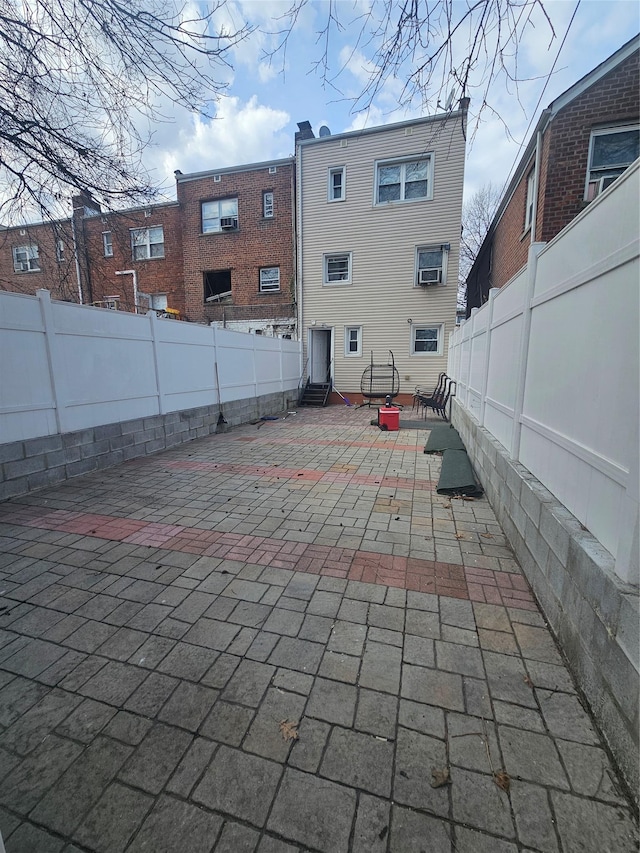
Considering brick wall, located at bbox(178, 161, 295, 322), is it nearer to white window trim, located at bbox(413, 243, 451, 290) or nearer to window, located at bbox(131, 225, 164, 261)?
window, located at bbox(131, 225, 164, 261)

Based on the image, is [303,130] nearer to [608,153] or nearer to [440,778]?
[608,153]

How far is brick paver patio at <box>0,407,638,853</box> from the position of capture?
4.23 ft

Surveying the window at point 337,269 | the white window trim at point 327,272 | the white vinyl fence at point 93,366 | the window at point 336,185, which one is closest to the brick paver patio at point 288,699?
the white vinyl fence at point 93,366

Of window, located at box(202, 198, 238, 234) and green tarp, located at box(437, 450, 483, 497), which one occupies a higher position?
window, located at box(202, 198, 238, 234)

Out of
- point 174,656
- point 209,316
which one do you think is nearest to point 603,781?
point 174,656

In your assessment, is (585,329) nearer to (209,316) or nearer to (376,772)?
(376,772)

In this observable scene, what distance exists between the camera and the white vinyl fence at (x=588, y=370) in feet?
5.00

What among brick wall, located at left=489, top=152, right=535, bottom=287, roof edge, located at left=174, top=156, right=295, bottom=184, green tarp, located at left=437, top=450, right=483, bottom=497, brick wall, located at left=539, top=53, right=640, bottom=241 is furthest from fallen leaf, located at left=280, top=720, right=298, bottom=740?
roof edge, located at left=174, top=156, right=295, bottom=184

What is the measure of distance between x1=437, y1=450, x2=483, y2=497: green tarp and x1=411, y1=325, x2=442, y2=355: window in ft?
27.1

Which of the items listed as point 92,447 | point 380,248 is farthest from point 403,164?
point 92,447

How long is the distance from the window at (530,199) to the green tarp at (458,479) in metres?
6.22

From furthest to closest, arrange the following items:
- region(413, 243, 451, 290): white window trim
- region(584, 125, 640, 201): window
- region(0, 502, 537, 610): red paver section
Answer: region(413, 243, 451, 290): white window trim, region(584, 125, 640, 201): window, region(0, 502, 537, 610): red paver section

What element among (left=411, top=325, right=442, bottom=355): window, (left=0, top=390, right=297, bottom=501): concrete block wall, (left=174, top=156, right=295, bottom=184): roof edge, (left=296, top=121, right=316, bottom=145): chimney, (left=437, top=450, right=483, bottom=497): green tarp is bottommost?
(left=437, top=450, right=483, bottom=497): green tarp

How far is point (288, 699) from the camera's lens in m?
1.76
